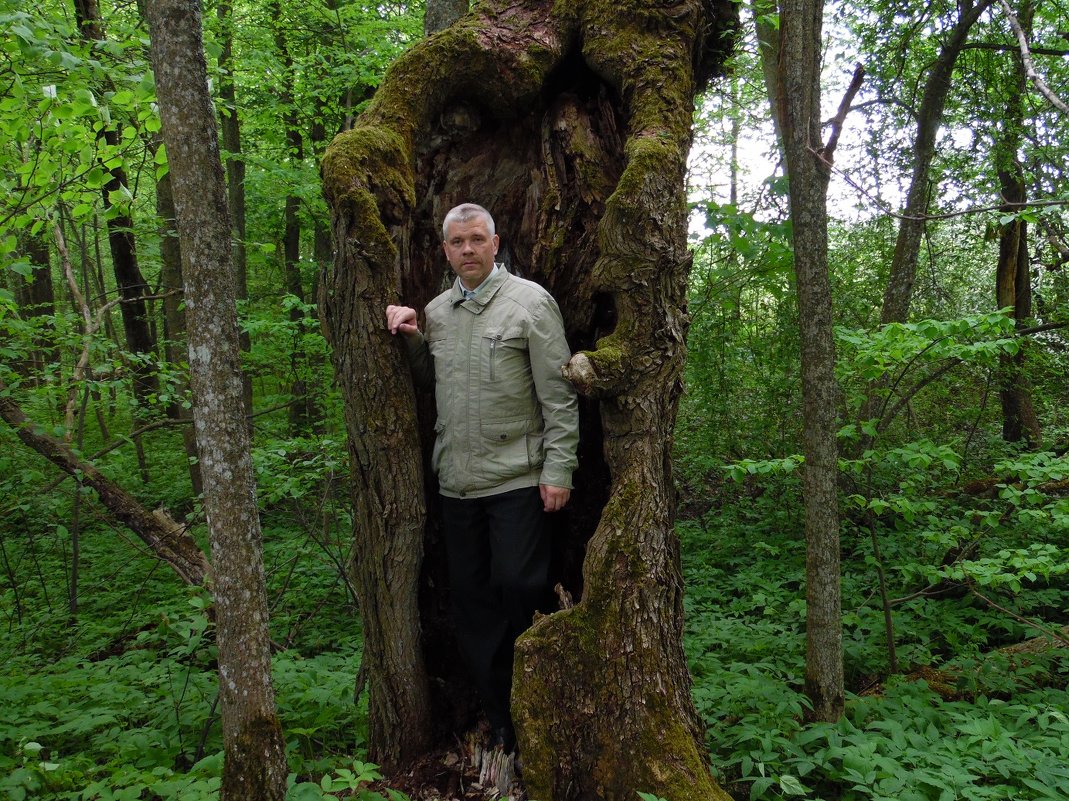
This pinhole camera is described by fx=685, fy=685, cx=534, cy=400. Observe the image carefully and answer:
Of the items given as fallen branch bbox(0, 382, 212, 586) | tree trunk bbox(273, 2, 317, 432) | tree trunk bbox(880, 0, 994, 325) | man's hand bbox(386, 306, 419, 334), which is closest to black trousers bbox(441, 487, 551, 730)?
man's hand bbox(386, 306, 419, 334)

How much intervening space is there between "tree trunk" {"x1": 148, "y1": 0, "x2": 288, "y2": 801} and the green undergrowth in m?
2.09

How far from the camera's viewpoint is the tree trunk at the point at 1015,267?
7.48 metres

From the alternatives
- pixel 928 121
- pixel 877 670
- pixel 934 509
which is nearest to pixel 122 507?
pixel 877 670

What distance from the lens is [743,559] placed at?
6.85 meters

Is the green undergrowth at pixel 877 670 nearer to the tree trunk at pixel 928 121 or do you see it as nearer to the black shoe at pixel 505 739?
the black shoe at pixel 505 739

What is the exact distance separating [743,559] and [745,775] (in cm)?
386

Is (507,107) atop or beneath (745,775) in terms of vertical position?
atop

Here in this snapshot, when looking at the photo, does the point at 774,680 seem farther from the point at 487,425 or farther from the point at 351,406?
the point at 351,406

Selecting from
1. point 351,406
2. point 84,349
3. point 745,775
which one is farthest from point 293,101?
point 745,775

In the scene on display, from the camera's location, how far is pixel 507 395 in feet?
10.5

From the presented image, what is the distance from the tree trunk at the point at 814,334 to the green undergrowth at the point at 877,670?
319 millimetres

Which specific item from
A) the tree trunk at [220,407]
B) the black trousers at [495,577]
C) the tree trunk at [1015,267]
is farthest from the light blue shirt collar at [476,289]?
the tree trunk at [1015,267]

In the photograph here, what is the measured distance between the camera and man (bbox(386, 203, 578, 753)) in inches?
125

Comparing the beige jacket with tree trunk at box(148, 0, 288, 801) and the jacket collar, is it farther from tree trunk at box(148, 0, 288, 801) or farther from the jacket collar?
tree trunk at box(148, 0, 288, 801)
